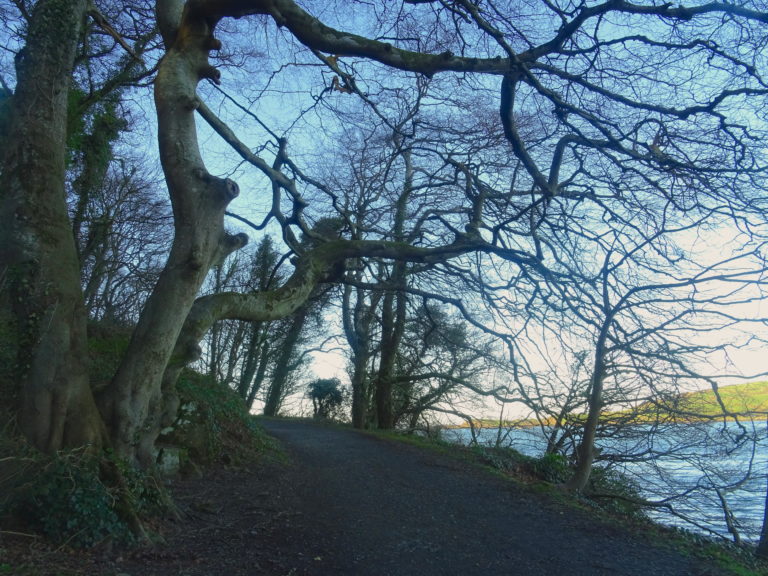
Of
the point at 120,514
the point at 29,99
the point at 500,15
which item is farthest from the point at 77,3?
the point at 120,514

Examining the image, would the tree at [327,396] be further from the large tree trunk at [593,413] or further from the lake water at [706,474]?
the large tree trunk at [593,413]

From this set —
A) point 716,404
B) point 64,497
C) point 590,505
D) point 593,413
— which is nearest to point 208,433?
point 64,497

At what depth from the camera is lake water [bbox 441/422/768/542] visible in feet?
23.2

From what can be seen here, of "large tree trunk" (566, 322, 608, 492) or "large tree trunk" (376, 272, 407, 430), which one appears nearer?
"large tree trunk" (566, 322, 608, 492)

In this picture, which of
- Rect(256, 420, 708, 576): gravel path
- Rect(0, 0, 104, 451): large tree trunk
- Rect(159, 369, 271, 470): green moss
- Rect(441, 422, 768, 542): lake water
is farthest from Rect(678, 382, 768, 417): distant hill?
Rect(0, 0, 104, 451): large tree trunk

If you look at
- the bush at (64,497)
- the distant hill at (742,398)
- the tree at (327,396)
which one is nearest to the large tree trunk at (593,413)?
the distant hill at (742,398)

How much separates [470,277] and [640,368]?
11.3ft

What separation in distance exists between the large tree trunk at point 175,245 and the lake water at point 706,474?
21.3ft

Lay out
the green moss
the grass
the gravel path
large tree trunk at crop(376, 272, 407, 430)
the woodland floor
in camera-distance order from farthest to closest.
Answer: large tree trunk at crop(376, 272, 407, 430), the green moss, the grass, the gravel path, the woodland floor

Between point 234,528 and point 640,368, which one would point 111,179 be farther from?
point 640,368

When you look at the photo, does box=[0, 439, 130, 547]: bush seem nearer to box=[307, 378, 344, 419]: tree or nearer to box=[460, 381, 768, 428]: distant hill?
box=[460, 381, 768, 428]: distant hill

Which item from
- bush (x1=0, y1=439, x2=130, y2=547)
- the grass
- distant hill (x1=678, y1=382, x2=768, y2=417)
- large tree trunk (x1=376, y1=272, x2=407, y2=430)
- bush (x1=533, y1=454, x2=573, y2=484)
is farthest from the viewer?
large tree trunk (x1=376, y1=272, x2=407, y2=430)

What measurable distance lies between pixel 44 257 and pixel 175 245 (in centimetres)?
106

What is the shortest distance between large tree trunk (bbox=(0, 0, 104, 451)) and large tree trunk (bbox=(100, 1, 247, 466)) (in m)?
0.35
